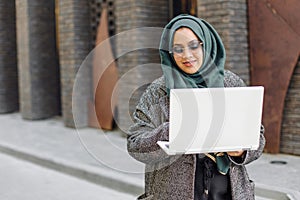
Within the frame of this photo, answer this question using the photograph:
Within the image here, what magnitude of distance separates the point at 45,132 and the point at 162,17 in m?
3.18

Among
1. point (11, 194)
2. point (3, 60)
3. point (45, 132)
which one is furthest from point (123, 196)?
point (3, 60)

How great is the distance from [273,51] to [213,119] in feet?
14.4

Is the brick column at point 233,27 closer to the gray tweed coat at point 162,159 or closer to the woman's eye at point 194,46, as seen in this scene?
the gray tweed coat at point 162,159

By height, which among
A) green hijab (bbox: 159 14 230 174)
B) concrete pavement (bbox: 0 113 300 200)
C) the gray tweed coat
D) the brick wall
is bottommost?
concrete pavement (bbox: 0 113 300 200)

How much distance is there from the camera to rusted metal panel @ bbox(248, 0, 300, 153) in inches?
219

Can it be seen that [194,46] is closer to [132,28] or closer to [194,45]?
[194,45]

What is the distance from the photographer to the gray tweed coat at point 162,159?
5.95 feet

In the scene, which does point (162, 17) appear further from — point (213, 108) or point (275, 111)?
point (213, 108)

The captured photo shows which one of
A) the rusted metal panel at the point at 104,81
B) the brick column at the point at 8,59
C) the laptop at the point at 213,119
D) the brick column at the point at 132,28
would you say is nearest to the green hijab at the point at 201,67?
the laptop at the point at 213,119

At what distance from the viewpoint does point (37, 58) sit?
9992 millimetres

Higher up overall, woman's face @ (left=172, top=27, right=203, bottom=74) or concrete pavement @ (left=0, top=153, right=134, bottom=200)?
woman's face @ (left=172, top=27, right=203, bottom=74)

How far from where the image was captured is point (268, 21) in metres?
5.77

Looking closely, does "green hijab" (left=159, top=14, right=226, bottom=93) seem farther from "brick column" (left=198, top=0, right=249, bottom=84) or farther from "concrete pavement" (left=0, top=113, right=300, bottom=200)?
"brick column" (left=198, top=0, right=249, bottom=84)

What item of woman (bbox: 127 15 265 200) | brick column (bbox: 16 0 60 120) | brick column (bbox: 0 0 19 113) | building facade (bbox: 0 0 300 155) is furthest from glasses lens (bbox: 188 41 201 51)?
brick column (bbox: 0 0 19 113)
